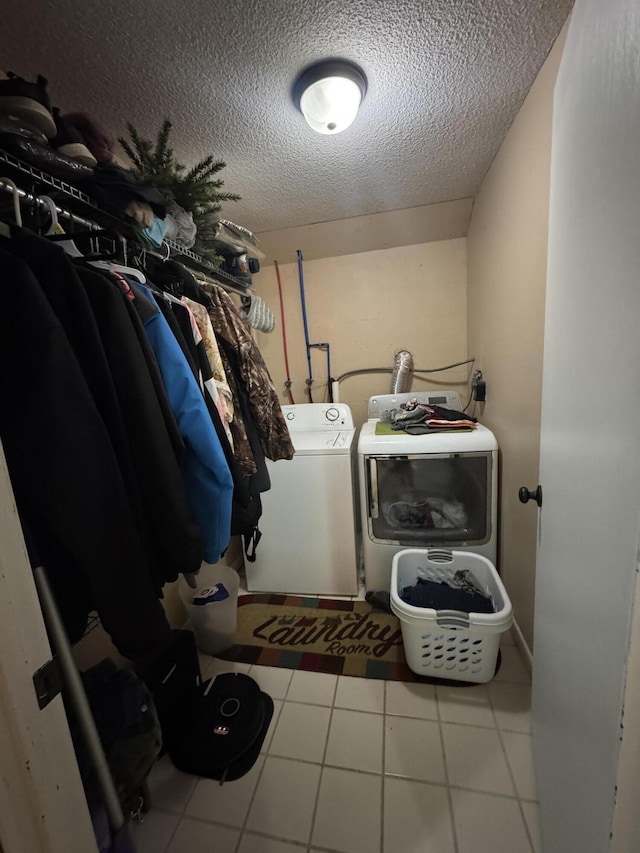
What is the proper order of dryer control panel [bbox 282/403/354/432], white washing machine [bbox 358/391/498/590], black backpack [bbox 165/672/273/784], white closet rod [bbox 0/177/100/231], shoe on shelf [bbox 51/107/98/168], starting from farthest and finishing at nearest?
1. dryer control panel [bbox 282/403/354/432]
2. white washing machine [bbox 358/391/498/590]
3. black backpack [bbox 165/672/273/784]
4. shoe on shelf [bbox 51/107/98/168]
5. white closet rod [bbox 0/177/100/231]

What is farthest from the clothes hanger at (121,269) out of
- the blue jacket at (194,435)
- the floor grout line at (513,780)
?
the floor grout line at (513,780)

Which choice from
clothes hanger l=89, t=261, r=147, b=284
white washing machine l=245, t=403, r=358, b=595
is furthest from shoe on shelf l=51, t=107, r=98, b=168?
white washing machine l=245, t=403, r=358, b=595

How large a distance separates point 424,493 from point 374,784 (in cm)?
124

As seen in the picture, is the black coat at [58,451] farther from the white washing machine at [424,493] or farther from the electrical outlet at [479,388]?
the electrical outlet at [479,388]

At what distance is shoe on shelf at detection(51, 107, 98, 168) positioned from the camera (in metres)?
0.81

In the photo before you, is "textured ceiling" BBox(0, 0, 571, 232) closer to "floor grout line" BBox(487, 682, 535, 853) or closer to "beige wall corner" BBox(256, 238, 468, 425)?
"beige wall corner" BBox(256, 238, 468, 425)

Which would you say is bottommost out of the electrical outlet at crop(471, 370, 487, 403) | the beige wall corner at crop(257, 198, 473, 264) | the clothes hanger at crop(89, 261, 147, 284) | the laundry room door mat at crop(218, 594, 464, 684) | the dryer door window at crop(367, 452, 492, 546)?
the laundry room door mat at crop(218, 594, 464, 684)

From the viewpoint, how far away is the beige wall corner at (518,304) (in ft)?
3.66

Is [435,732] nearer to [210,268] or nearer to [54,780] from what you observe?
[54,780]

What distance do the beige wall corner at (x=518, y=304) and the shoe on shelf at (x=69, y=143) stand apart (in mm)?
1385

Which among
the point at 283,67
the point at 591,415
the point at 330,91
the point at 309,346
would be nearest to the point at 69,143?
the point at 283,67

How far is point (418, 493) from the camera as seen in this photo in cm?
191

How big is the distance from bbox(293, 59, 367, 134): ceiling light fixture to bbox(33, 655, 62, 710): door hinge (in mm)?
1587

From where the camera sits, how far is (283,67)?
99 centimetres
